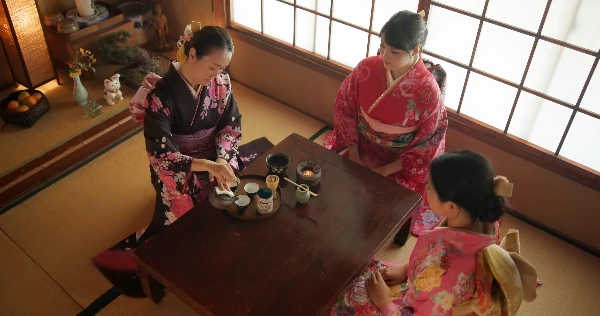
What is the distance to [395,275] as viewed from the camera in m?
2.75

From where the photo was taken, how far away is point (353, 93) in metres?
3.57

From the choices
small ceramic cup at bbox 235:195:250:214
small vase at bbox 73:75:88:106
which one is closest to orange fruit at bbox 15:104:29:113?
small vase at bbox 73:75:88:106

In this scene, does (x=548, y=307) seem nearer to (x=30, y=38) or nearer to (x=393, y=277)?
(x=393, y=277)

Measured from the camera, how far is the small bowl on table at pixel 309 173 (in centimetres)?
297

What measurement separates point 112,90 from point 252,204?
2439mm

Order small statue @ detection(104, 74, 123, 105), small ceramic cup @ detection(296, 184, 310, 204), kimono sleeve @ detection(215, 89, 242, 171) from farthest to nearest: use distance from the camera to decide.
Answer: small statue @ detection(104, 74, 123, 105)
kimono sleeve @ detection(215, 89, 242, 171)
small ceramic cup @ detection(296, 184, 310, 204)

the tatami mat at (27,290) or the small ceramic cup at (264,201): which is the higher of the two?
the small ceramic cup at (264,201)

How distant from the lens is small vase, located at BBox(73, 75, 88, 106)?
456 cm

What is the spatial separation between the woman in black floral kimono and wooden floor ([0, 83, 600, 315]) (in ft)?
0.56

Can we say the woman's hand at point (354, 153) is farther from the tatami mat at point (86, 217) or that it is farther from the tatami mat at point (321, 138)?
the tatami mat at point (86, 217)

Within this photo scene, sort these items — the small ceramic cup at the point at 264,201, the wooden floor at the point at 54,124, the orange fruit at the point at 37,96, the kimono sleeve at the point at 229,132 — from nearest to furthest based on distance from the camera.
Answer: the small ceramic cup at the point at 264,201, the kimono sleeve at the point at 229,132, the wooden floor at the point at 54,124, the orange fruit at the point at 37,96

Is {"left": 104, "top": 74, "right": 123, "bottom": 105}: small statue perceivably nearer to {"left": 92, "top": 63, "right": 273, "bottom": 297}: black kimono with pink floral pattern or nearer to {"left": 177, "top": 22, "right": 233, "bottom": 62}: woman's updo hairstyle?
{"left": 92, "top": 63, "right": 273, "bottom": 297}: black kimono with pink floral pattern

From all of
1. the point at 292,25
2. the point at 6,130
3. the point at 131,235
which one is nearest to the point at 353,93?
the point at 292,25

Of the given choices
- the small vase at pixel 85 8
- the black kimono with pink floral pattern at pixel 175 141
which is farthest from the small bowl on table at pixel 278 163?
the small vase at pixel 85 8
